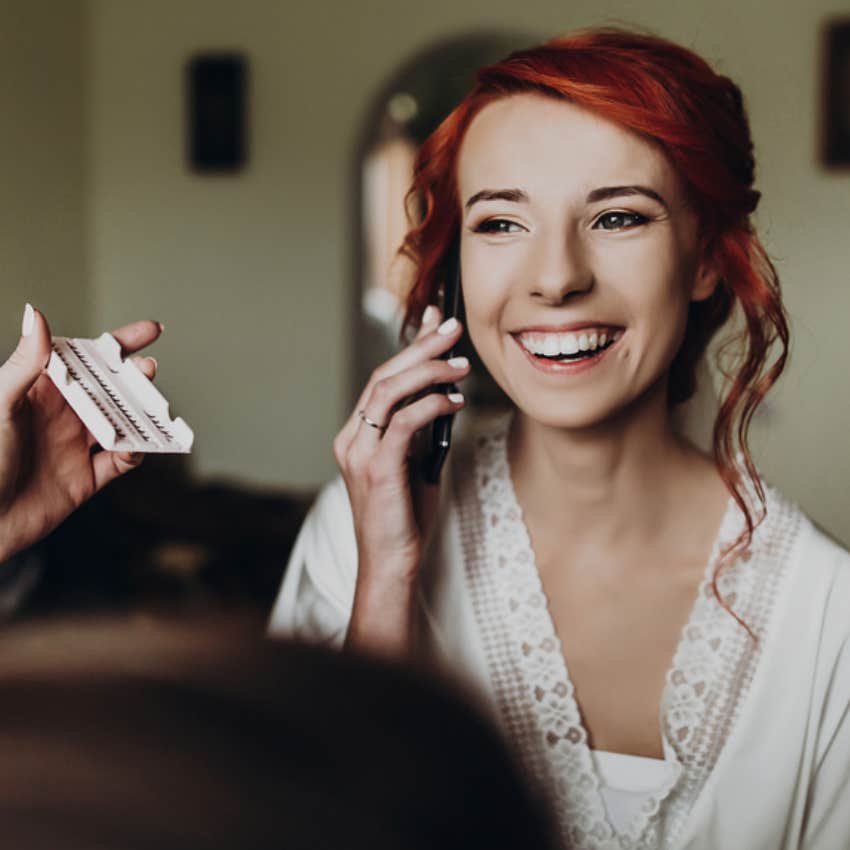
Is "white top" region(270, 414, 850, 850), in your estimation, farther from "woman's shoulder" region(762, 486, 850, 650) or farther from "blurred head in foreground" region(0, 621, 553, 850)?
"blurred head in foreground" region(0, 621, 553, 850)

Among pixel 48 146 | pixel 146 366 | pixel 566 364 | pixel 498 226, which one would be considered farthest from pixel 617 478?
pixel 48 146

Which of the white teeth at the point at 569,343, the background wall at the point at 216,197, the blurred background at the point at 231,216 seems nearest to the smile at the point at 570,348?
the white teeth at the point at 569,343

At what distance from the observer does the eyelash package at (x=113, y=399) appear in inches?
24.3

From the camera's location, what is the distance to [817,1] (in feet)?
3.26

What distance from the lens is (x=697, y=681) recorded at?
0.82 metres

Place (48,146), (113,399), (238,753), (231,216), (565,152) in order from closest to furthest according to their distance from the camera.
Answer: (238,753) → (113,399) → (565,152) → (48,146) → (231,216)

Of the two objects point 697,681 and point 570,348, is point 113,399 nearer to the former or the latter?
point 570,348

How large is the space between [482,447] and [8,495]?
414mm

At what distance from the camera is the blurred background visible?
2406 mm

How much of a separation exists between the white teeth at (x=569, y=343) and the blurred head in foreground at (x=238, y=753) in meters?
0.62

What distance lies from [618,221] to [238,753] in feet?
2.20

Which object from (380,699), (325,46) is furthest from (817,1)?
(325,46)

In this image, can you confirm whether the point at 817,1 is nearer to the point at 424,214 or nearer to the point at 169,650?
the point at 424,214

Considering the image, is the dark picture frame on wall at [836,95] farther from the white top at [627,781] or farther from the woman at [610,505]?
the white top at [627,781]
